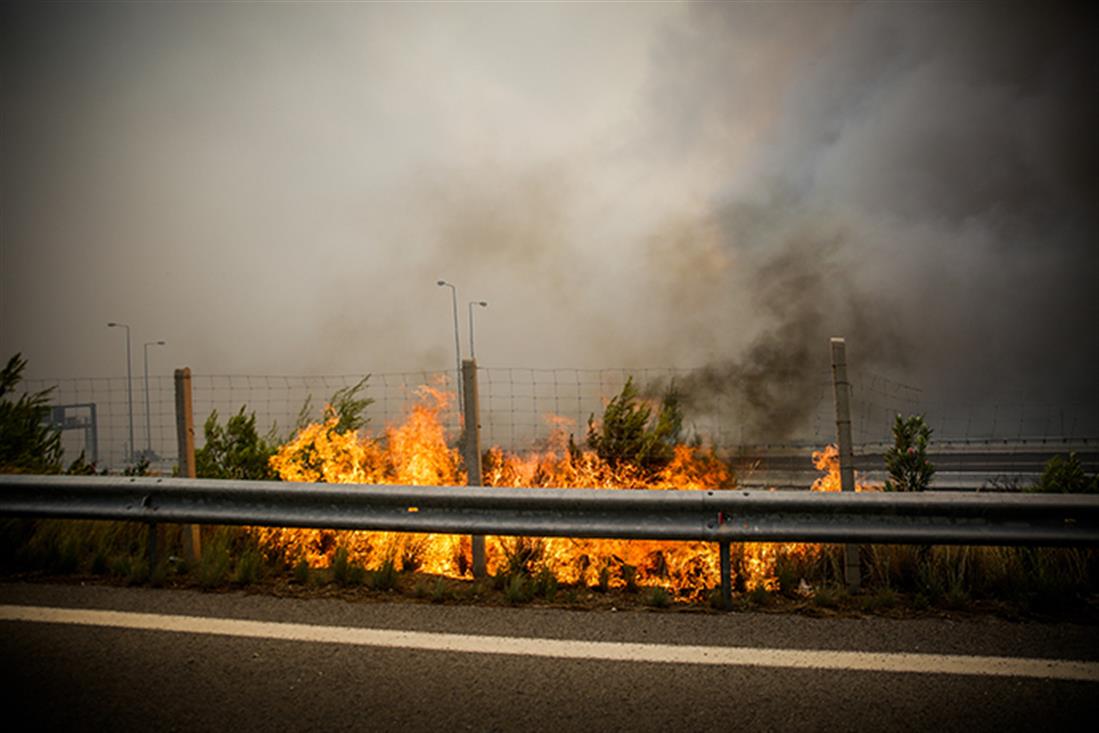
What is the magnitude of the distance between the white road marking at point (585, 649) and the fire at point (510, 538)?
108 cm

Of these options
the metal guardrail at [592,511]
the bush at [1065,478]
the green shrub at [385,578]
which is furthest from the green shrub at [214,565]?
the bush at [1065,478]

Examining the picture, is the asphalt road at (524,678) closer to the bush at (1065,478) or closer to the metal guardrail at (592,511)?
the metal guardrail at (592,511)

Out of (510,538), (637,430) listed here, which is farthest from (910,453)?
(510,538)

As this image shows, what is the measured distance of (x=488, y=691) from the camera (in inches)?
126

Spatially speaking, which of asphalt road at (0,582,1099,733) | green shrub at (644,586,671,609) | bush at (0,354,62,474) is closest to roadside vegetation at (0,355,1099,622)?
green shrub at (644,586,671,609)

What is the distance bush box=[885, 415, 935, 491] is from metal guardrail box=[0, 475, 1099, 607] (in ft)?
24.7

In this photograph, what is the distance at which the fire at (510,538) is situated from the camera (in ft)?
17.6

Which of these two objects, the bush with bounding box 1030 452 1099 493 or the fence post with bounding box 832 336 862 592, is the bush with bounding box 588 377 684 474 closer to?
the bush with bounding box 1030 452 1099 493

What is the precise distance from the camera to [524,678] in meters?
3.34

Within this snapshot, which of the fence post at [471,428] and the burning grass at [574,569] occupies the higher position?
the fence post at [471,428]

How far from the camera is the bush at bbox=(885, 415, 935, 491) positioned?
11266 millimetres

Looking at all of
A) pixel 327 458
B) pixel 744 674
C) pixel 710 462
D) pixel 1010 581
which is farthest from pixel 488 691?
pixel 710 462

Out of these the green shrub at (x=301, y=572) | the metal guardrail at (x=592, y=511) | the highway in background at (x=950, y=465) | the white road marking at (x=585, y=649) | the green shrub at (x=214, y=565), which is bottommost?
the highway in background at (x=950, y=465)

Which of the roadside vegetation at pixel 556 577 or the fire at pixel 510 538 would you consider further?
the fire at pixel 510 538
